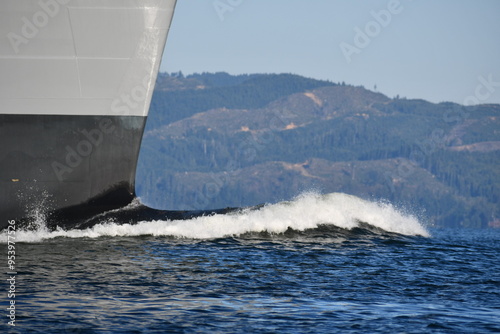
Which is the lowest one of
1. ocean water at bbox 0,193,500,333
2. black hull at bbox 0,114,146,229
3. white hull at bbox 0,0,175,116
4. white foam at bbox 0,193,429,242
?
ocean water at bbox 0,193,500,333

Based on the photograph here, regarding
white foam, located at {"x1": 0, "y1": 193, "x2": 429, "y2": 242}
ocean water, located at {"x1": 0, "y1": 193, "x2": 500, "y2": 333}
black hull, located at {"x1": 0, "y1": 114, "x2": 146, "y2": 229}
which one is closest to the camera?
ocean water, located at {"x1": 0, "y1": 193, "x2": 500, "y2": 333}

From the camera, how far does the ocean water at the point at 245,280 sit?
12727 mm

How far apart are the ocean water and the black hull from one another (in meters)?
0.72

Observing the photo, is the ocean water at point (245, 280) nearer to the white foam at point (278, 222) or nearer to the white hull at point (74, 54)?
the white foam at point (278, 222)

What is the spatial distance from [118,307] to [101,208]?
10.4 meters

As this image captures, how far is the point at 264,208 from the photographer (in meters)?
27.2

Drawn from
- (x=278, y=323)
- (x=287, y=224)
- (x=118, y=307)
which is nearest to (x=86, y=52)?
(x=287, y=224)

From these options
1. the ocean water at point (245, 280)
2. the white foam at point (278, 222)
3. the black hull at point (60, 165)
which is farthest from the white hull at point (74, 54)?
the ocean water at point (245, 280)

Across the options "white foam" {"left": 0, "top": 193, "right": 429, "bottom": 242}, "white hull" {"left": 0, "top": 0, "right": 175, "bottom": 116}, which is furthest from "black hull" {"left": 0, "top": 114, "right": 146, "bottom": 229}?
"white foam" {"left": 0, "top": 193, "right": 429, "bottom": 242}

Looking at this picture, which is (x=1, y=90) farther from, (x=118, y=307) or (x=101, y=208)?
(x=118, y=307)

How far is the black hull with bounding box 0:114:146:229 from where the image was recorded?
2230 cm

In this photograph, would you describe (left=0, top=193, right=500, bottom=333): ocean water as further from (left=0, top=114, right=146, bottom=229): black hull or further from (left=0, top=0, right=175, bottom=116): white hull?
(left=0, top=0, right=175, bottom=116): white hull

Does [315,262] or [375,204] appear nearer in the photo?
[315,262]

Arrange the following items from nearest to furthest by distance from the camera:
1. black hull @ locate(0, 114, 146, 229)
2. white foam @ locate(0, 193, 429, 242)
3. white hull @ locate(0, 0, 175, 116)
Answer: white hull @ locate(0, 0, 175, 116)
black hull @ locate(0, 114, 146, 229)
white foam @ locate(0, 193, 429, 242)
